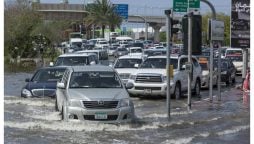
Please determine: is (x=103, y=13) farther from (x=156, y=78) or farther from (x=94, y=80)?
(x=94, y=80)

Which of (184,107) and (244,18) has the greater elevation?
(244,18)

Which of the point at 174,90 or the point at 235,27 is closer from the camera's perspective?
the point at 174,90

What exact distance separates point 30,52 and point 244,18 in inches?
1523

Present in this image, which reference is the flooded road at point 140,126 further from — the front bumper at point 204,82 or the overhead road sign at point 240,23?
the front bumper at point 204,82

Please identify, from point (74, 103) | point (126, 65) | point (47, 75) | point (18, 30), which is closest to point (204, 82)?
point (126, 65)

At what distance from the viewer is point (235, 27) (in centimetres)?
2558

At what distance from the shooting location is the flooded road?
12984 mm

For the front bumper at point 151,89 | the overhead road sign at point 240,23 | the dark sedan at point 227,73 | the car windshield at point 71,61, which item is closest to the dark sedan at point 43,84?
the front bumper at point 151,89

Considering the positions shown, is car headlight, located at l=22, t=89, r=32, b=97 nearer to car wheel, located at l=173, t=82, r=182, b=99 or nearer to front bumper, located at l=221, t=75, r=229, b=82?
car wheel, located at l=173, t=82, r=182, b=99

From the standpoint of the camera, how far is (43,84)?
20.9 metres

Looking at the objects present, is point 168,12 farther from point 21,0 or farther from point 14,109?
point 21,0

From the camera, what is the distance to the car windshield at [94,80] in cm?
1561

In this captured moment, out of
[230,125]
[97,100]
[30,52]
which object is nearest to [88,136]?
[97,100]

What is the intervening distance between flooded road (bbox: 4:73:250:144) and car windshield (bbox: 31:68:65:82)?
0.97 metres
